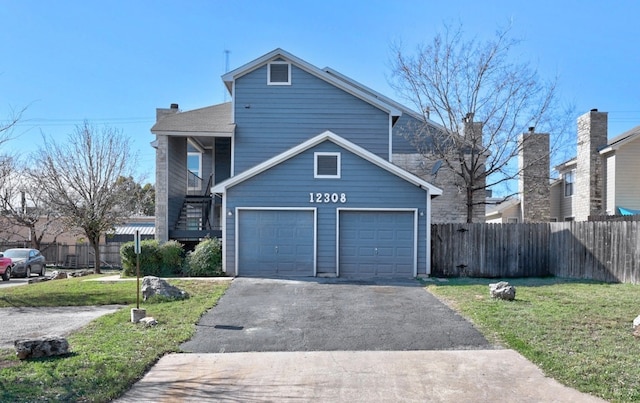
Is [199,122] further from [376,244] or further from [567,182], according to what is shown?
[567,182]

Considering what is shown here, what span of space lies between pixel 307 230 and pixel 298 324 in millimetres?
6671

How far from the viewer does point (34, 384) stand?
18.1 ft

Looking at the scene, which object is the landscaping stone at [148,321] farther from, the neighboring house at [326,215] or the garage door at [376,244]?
the garage door at [376,244]

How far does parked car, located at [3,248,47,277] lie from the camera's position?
78.9 feet

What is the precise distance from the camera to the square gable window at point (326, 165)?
1544cm

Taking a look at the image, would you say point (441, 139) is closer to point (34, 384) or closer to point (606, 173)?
point (606, 173)

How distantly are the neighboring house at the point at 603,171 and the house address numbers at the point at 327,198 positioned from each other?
13880 millimetres

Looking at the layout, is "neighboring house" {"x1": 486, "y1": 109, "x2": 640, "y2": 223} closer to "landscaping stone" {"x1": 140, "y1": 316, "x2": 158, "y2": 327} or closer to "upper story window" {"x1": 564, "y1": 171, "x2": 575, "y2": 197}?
"upper story window" {"x1": 564, "y1": 171, "x2": 575, "y2": 197}

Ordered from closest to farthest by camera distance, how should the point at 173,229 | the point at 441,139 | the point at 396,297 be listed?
1. the point at 396,297
2. the point at 173,229
3. the point at 441,139

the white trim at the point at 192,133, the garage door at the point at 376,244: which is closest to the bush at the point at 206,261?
the garage door at the point at 376,244

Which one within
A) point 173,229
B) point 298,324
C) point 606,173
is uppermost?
point 606,173

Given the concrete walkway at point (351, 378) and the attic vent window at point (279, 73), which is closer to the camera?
A: the concrete walkway at point (351, 378)

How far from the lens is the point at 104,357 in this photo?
661 centimetres

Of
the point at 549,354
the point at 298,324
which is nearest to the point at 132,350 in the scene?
the point at 298,324
